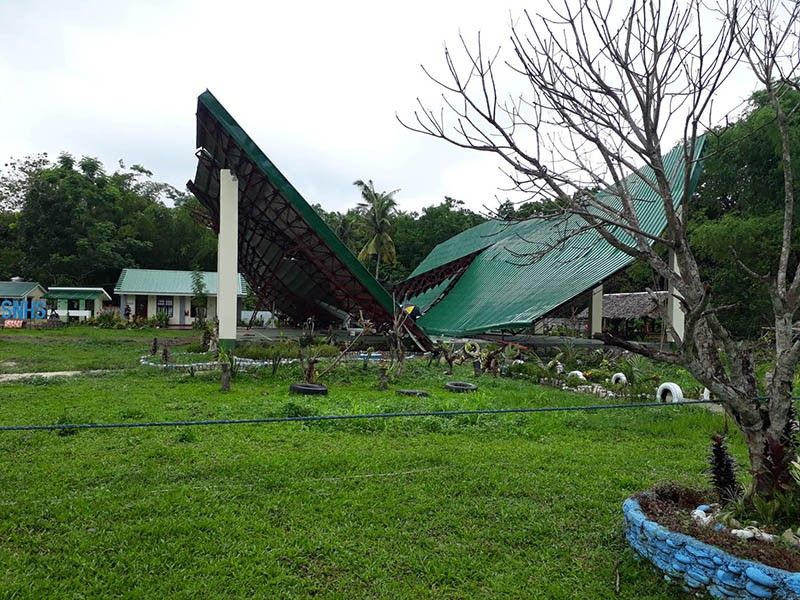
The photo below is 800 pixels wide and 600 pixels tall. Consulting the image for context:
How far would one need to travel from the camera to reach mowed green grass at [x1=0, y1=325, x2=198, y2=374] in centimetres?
1266

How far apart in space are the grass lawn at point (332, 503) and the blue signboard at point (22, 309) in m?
24.6

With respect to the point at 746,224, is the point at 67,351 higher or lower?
lower

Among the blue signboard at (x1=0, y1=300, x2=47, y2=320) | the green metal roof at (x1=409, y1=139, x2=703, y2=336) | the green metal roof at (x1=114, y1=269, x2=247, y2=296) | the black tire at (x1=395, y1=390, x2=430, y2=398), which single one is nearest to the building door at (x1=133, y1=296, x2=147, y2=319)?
the green metal roof at (x1=114, y1=269, x2=247, y2=296)

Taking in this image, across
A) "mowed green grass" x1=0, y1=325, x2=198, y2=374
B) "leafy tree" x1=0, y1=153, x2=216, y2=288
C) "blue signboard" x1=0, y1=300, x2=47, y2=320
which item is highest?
"leafy tree" x1=0, y1=153, x2=216, y2=288

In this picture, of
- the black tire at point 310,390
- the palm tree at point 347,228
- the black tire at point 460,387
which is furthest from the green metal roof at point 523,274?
the palm tree at point 347,228

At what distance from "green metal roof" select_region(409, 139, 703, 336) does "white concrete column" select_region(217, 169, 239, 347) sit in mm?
6056

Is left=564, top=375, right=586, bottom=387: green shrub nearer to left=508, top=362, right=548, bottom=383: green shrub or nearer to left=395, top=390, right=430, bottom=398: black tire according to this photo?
left=508, top=362, right=548, bottom=383: green shrub

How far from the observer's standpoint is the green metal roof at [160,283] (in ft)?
98.6

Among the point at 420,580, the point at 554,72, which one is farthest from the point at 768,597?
the point at 554,72

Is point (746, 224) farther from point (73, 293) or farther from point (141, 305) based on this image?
point (73, 293)

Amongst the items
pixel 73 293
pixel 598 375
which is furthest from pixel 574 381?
pixel 73 293

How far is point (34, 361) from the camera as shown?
1340 cm

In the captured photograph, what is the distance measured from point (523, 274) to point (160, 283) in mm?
21074

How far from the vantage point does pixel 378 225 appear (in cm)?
3675
